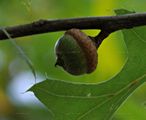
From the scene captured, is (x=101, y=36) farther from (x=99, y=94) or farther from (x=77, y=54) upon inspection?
(x=99, y=94)

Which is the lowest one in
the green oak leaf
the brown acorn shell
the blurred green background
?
the green oak leaf

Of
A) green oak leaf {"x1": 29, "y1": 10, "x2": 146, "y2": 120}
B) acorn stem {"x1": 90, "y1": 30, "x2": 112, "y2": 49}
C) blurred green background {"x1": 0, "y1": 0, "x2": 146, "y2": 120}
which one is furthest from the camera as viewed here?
blurred green background {"x1": 0, "y1": 0, "x2": 146, "y2": 120}

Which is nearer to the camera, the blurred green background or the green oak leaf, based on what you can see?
the green oak leaf

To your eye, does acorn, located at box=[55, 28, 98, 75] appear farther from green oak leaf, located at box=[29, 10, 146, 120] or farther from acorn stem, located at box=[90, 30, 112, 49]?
green oak leaf, located at box=[29, 10, 146, 120]

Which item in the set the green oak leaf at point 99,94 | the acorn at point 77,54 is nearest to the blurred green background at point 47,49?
the green oak leaf at point 99,94

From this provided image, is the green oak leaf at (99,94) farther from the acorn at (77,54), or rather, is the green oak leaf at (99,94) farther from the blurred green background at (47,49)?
the blurred green background at (47,49)

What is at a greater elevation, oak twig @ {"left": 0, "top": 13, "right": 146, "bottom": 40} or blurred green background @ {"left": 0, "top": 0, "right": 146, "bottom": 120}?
blurred green background @ {"left": 0, "top": 0, "right": 146, "bottom": 120}

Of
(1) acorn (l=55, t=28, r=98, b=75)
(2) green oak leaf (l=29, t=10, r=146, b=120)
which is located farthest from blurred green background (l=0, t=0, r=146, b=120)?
(1) acorn (l=55, t=28, r=98, b=75)

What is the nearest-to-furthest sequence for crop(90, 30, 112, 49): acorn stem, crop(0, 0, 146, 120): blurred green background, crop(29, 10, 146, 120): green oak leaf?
crop(90, 30, 112, 49): acorn stem → crop(29, 10, 146, 120): green oak leaf → crop(0, 0, 146, 120): blurred green background
